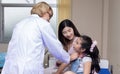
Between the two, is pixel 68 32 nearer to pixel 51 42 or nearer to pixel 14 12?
pixel 51 42

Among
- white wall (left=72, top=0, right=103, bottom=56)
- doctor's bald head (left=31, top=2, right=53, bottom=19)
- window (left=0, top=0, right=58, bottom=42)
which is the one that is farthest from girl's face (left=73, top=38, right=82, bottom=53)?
window (left=0, top=0, right=58, bottom=42)

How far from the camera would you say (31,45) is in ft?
6.26

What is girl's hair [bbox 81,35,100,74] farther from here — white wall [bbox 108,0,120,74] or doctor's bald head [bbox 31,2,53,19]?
white wall [bbox 108,0,120,74]

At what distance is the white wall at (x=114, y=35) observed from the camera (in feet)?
9.68

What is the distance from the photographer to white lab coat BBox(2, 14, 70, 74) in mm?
1906

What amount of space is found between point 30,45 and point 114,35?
63.5 inches

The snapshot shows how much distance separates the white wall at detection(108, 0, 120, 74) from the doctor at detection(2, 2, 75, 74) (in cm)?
123

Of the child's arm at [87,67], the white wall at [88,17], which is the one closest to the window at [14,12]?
the white wall at [88,17]

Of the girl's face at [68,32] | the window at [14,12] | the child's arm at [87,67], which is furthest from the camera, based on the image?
the window at [14,12]

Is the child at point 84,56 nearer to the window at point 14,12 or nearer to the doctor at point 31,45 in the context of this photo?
→ the doctor at point 31,45

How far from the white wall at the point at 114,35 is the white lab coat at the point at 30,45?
1248mm

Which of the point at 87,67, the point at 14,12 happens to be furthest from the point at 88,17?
the point at 87,67

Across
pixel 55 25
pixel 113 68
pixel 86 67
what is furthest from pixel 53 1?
pixel 86 67

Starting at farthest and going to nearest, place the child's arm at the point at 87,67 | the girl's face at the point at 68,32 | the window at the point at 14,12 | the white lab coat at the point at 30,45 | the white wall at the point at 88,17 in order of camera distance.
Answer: the window at the point at 14,12 → the white wall at the point at 88,17 → the girl's face at the point at 68,32 → the child's arm at the point at 87,67 → the white lab coat at the point at 30,45
